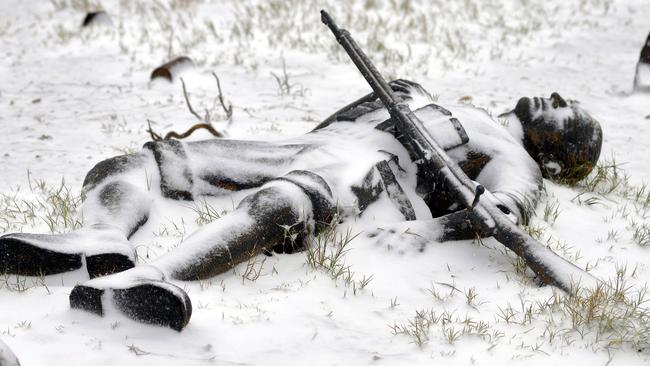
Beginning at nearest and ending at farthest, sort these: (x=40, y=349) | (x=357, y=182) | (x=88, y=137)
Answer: (x=40, y=349), (x=357, y=182), (x=88, y=137)

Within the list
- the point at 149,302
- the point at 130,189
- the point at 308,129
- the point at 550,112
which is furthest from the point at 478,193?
the point at 308,129

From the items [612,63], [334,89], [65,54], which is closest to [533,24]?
[612,63]

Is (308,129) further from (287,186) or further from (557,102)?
(287,186)

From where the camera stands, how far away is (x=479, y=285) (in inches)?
115

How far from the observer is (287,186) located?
298cm

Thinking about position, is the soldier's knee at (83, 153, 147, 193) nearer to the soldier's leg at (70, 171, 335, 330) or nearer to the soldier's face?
the soldier's leg at (70, 171, 335, 330)

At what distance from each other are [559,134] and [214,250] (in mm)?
2086

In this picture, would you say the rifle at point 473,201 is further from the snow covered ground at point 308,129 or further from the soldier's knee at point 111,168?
the soldier's knee at point 111,168

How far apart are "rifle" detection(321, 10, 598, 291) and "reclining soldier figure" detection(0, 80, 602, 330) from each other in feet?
0.36

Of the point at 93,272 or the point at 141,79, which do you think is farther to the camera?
the point at 141,79

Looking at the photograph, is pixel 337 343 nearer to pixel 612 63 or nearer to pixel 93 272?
pixel 93 272

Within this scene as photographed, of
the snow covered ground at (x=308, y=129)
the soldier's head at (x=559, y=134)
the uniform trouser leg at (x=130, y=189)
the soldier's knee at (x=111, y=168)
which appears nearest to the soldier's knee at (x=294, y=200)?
the snow covered ground at (x=308, y=129)

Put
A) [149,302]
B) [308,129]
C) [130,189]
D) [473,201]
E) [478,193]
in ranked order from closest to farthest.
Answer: [149,302] < [478,193] < [473,201] < [130,189] < [308,129]

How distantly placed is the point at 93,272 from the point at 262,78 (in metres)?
4.24
